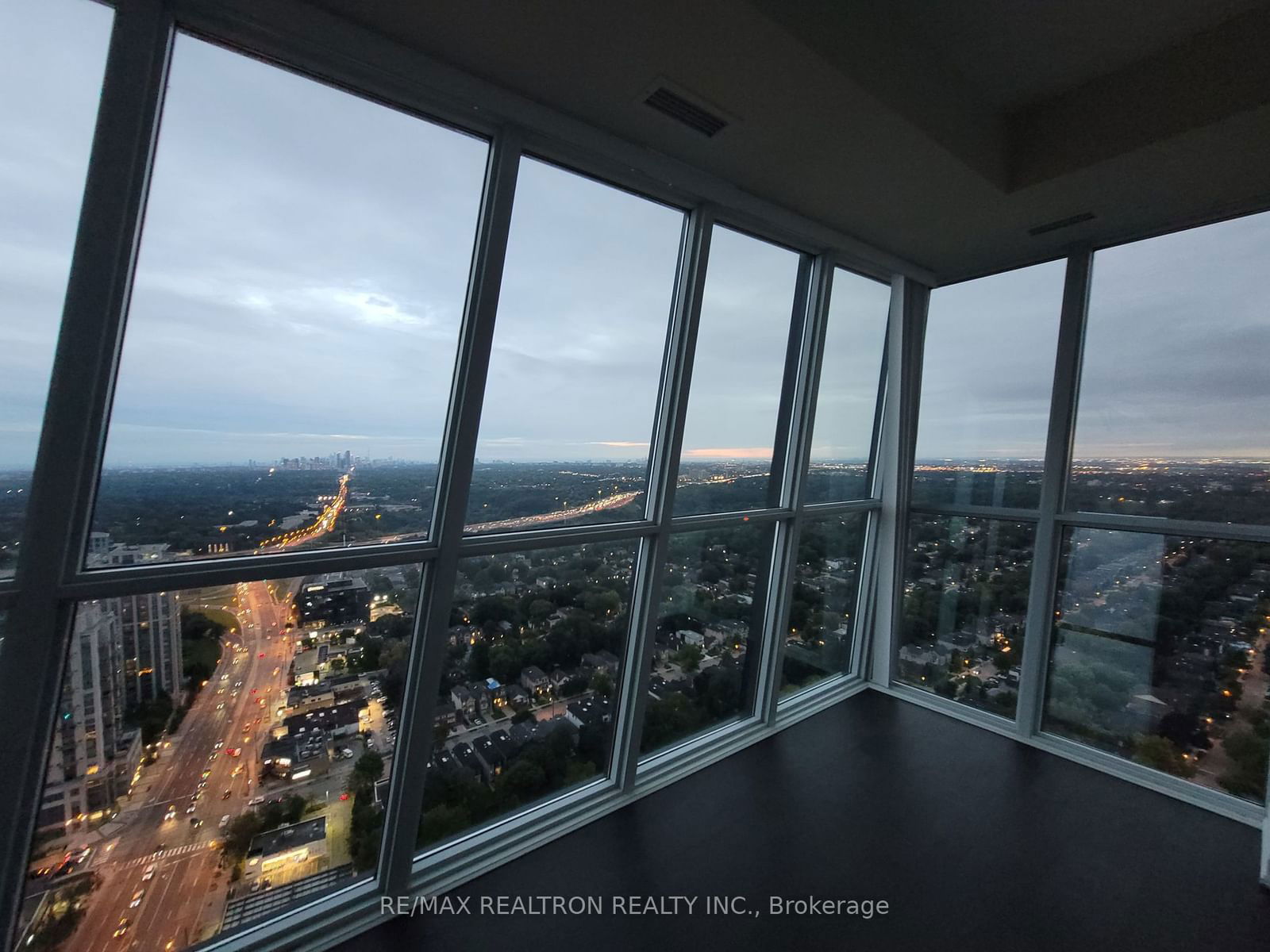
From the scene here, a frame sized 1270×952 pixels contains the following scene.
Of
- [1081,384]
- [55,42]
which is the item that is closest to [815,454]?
[1081,384]

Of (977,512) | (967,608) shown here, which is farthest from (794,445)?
(967,608)

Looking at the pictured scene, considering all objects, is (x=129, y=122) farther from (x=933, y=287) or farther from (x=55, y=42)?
(x=933, y=287)

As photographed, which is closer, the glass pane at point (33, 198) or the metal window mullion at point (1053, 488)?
the glass pane at point (33, 198)

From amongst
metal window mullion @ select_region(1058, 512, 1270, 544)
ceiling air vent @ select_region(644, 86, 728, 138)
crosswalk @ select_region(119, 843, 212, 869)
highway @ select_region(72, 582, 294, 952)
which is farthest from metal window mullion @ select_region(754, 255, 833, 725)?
crosswalk @ select_region(119, 843, 212, 869)

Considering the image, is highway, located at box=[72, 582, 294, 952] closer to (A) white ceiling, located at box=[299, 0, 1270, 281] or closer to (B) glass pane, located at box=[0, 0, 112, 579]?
(B) glass pane, located at box=[0, 0, 112, 579]

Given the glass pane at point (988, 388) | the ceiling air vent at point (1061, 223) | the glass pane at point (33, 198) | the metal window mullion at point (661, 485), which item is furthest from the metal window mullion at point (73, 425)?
the glass pane at point (988, 388)

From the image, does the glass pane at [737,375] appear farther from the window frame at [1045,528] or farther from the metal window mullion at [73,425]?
the metal window mullion at [73,425]
